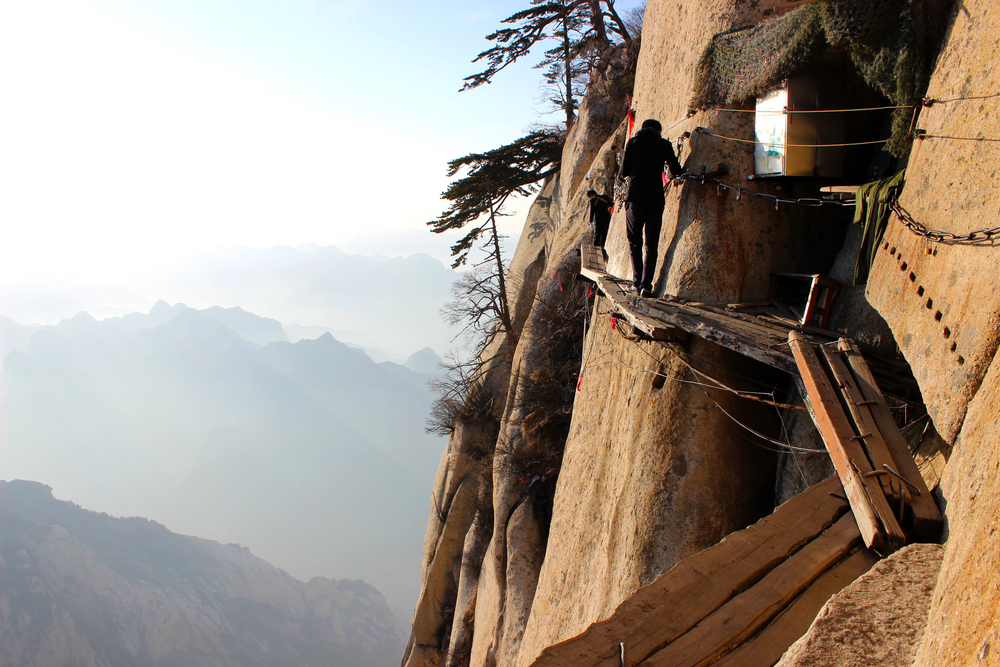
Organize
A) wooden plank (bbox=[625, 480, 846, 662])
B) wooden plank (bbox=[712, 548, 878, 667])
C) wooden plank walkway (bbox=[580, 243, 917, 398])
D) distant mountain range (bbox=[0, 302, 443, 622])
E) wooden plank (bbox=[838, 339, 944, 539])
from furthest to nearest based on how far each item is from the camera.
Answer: distant mountain range (bbox=[0, 302, 443, 622]), wooden plank walkway (bbox=[580, 243, 917, 398]), wooden plank (bbox=[838, 339, 944, 539]), wooden plank (bbox=[625, 480, 846, 662]), wooden plank (bbox=[712, 548, 878, 667])

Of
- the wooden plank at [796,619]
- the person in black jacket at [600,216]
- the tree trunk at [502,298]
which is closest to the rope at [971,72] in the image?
the wooden plank at [796,619]

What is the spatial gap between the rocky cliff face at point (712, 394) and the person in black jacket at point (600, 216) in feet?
2.43

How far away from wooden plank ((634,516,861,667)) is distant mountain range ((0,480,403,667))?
103664mm

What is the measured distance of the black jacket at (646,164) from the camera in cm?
686

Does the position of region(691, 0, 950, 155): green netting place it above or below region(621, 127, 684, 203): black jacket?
above

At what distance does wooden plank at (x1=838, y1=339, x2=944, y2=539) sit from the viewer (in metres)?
3.12

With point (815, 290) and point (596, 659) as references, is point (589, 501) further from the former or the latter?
point (596, 659)

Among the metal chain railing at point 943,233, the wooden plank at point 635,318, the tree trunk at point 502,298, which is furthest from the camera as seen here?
the tree trunk at point 502,298

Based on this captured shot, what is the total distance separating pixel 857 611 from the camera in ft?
8.26

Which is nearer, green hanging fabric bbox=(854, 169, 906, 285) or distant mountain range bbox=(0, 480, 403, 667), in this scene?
green hanging fabric bbox=(854, 169, 906, 285)

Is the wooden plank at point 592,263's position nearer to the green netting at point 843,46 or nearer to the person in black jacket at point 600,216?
the person in black jacket at point 600,216

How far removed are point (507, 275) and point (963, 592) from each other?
1999 cm

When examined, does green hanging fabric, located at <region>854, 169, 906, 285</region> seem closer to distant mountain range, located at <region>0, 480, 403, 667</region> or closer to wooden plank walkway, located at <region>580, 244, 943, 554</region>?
wooden plank walkway, located at <region>580, 244, 943, 554</region>

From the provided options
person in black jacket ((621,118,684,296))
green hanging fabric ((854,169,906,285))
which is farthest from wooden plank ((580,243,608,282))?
green hanging fabric ((854,169,906,285))
